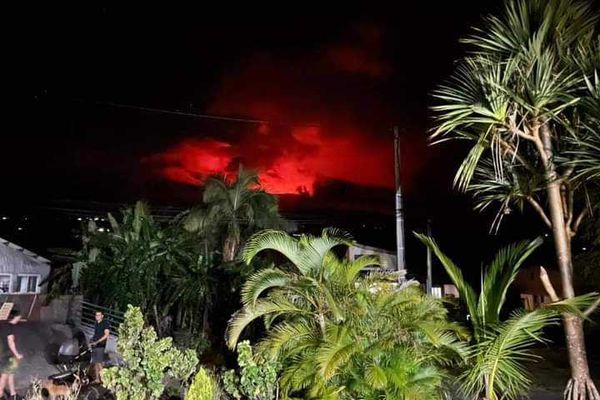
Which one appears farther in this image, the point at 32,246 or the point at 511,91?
the point at 32,246

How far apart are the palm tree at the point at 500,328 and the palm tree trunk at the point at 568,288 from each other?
10.6 inches

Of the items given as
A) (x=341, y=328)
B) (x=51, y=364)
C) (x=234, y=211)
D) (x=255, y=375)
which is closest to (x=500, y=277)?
(x=341, y=328)

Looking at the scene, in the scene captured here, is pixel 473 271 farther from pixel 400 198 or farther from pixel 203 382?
pixel 203 382

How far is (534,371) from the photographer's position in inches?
496

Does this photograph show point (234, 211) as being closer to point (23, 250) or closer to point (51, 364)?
point (51, 364)

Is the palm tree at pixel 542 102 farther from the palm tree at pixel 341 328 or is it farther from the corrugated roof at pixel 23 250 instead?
the corrugated roof at pixel 23 250

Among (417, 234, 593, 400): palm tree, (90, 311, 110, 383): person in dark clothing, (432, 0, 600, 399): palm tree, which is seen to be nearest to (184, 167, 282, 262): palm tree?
(90, 311, 110, 383): person in dark clothing

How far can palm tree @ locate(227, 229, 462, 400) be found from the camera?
20.6ft

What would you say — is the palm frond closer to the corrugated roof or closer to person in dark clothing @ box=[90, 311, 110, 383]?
person in dark clothing @ box=[90, 311, 110, 383]

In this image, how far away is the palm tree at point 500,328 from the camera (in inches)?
238

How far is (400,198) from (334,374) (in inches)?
249

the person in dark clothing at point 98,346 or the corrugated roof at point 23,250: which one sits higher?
the corrugated roof at point 23,250

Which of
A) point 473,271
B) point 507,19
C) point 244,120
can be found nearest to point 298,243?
point 507,19

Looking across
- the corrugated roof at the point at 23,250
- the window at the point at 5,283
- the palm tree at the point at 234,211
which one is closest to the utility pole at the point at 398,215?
the palm tree at the point at 234,211
